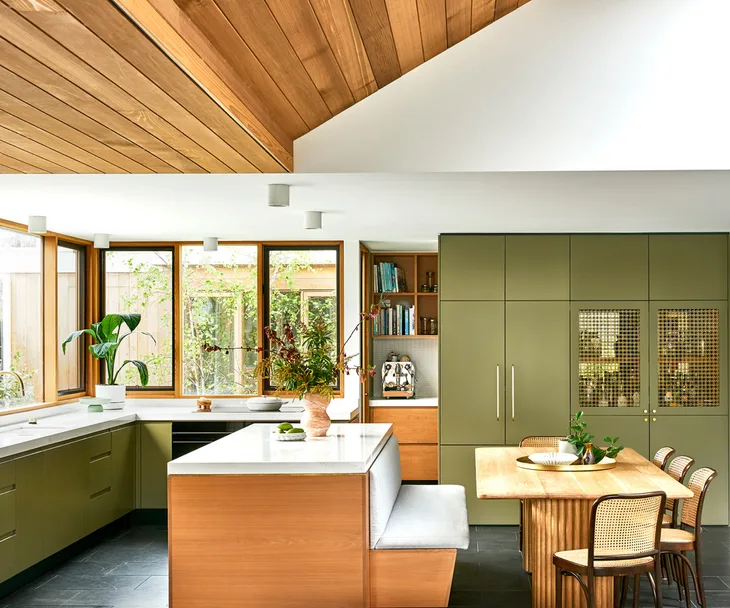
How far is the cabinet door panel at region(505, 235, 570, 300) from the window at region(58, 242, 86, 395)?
3704 mm

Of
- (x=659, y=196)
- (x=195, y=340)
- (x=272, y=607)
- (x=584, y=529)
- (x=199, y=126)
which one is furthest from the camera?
(x=195, y=340)

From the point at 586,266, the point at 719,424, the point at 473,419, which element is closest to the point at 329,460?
the point at 473,419

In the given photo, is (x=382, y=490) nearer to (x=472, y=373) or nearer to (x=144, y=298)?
(x=472, y=373)

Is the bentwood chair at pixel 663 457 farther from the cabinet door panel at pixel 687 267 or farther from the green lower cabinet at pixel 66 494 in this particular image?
the green lower cabinet at pixel 66 494

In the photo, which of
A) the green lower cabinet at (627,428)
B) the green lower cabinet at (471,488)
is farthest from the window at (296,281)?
the green lower cabinet at (627,428)

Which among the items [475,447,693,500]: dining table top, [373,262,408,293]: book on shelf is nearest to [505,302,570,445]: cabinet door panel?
[475,447,693,500]: dining table top

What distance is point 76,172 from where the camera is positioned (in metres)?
3.93

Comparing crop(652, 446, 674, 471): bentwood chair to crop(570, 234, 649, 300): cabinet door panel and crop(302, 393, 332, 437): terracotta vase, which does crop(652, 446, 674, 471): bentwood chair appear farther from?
crop(302, 393, 332, 437): terracotta vase

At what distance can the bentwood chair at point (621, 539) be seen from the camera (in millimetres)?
3709

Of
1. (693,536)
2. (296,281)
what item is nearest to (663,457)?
(693,536)

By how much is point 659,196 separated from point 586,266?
1.88m

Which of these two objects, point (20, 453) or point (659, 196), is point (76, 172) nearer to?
point (20, 453)

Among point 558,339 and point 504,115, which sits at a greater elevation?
point 504,115

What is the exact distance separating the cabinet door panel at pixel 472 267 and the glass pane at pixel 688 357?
137 centimetres
